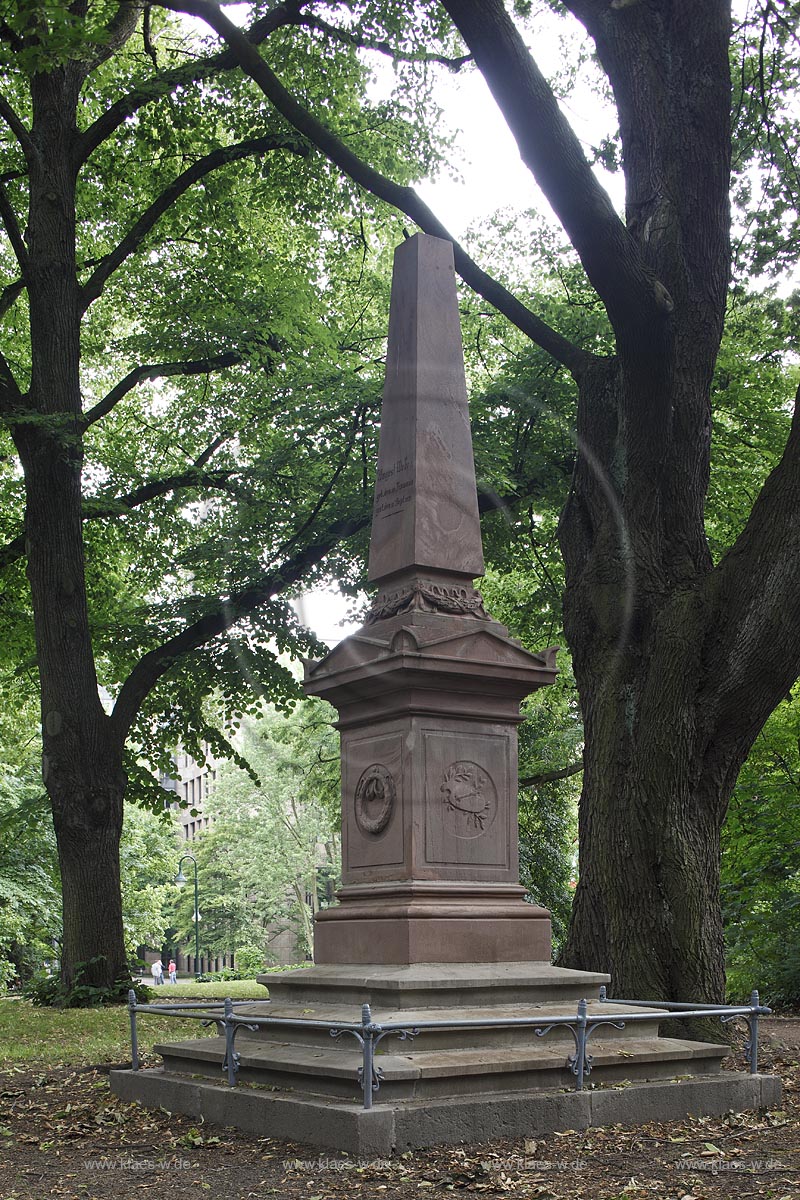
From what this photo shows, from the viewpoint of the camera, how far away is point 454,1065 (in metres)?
7.16

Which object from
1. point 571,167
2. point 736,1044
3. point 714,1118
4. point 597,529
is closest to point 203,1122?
point 714,1118

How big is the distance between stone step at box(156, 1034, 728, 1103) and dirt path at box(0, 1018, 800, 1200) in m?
0.40

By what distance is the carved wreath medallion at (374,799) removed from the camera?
Answer: 8.91 meters

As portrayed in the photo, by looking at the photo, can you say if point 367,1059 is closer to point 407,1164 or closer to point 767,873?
point 407,1164

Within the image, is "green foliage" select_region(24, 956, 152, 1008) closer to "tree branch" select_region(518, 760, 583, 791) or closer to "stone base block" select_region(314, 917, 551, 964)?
"stone base block" select_region(314, 917, 551, 964)

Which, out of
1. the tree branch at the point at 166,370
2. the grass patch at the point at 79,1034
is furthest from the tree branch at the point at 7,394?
the grass patch at the point at 79,1034

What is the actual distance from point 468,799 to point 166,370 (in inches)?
487

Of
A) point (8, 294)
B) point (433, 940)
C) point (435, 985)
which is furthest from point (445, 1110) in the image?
point (8, 294)

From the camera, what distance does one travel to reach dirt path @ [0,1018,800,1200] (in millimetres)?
5997

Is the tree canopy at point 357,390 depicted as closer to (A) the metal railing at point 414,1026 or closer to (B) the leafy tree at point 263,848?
(A) the metal railing at point 414,1026

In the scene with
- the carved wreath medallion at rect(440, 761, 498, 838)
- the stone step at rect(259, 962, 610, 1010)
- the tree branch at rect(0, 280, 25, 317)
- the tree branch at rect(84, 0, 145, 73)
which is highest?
the tree branch at rect(84, 0, 145, 73)

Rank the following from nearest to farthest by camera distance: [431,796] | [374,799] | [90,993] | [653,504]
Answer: [431,796]
[374,799]
[653,504]
[90,993]

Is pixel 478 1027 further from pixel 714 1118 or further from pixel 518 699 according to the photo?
pixel 518 699

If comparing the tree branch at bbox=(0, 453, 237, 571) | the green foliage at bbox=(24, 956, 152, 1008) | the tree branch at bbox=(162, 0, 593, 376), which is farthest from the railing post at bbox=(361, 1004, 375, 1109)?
the tree branch at bbox=(0, 453, 237, 571)
